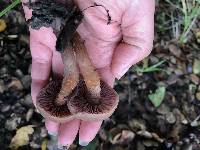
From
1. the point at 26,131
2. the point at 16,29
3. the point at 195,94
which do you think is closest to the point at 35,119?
the point at 26,131

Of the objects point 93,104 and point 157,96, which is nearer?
point 93,104

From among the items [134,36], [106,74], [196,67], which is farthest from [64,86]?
[196,67]

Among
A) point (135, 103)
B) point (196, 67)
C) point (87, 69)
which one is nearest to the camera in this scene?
point (87, 69)

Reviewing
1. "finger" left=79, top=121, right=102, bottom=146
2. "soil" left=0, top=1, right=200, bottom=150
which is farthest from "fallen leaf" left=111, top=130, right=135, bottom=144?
"finger" left=79, top=121, right=102, bottom=146

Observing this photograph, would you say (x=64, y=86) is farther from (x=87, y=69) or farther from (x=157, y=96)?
(x=157, y=96)

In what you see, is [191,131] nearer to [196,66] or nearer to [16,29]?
[196,66]

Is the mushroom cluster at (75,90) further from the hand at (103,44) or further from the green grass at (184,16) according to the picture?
the green grass at (184,16)

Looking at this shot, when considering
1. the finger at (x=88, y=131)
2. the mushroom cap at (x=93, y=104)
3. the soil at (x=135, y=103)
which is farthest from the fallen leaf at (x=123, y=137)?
the mushroom cap at (x=93, y=104)
